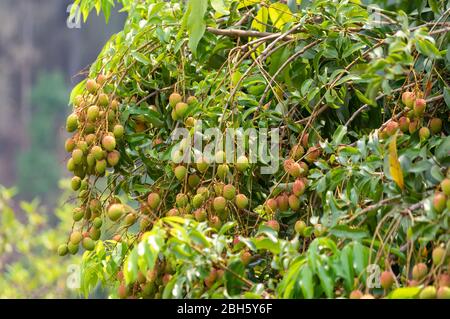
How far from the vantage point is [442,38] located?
1245 mm

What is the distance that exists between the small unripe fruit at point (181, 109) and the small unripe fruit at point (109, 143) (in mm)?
112

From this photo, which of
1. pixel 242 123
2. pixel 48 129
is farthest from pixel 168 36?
pixel 48 129

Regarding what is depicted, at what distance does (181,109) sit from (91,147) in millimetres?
148

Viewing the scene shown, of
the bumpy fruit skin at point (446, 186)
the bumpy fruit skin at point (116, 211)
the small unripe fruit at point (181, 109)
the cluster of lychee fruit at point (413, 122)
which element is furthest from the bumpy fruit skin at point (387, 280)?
the small unripe fruit at point (181, 109)

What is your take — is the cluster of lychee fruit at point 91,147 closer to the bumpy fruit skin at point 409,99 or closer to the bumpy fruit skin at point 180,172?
the bumpy fruit skin at point 180,172

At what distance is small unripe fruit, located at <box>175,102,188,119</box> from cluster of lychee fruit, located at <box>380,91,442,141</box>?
30cm

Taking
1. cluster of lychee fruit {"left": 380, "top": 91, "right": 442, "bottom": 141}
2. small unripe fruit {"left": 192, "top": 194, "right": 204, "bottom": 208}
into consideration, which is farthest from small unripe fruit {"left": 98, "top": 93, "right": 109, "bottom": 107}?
cluster of lychee fruit {"left": 380, "top": 91, "right": 442, "bottom": 141}

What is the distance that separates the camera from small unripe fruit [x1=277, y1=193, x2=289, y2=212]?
121 centimetres

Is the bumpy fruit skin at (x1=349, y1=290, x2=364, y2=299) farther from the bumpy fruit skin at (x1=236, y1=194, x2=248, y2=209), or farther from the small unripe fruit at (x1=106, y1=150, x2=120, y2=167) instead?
the small unripe fruit at (x1=106, y1=150, x2=120, y2=167)

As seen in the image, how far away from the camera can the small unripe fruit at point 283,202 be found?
3.96 ft

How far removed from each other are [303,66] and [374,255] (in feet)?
1.50

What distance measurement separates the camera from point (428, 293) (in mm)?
868

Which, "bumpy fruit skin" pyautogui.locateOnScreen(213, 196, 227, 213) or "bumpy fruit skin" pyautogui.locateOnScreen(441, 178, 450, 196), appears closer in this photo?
"bumpy fruit skin" pyautogui.locateOnScreen(441, 178, 450, 196)

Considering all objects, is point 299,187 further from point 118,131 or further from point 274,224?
point 118,131
